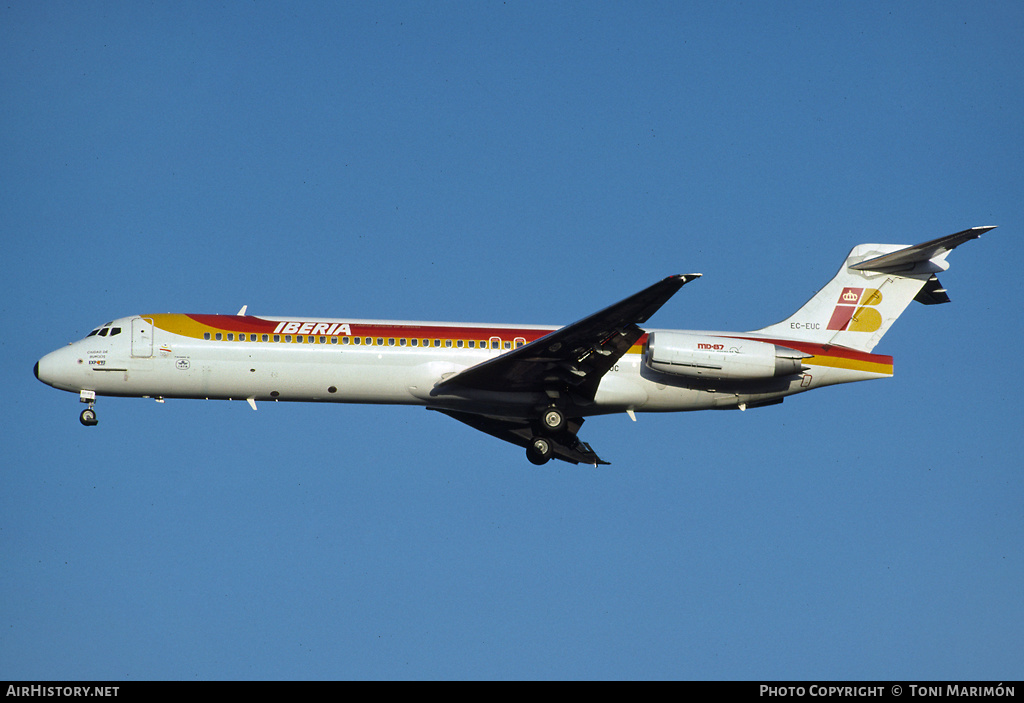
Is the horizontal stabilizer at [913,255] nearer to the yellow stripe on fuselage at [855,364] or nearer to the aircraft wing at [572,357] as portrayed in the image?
the yellow stripe on fuselage at [855,364]

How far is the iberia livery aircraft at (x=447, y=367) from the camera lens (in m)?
25.0

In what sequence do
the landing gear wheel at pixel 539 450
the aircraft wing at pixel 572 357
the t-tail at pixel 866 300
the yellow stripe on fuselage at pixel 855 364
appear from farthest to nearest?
the t-tail at pixel 866 300
the landing gear wheel at pixel 539 450
the yellow stripe on fuselage at pixel 855 364
the aircraft wing at pixel 572 357

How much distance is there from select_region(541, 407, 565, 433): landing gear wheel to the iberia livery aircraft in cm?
3

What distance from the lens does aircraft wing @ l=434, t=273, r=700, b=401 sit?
23438mm

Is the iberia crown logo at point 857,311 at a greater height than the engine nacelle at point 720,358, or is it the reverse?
the iberia crown logo at point 857,311

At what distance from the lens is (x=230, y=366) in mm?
25703

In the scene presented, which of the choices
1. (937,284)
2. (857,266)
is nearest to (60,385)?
(857,266)

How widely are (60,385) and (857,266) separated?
21.3 metres

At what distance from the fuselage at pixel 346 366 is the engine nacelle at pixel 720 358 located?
19.5 inches

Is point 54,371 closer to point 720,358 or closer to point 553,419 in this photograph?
point 553,419

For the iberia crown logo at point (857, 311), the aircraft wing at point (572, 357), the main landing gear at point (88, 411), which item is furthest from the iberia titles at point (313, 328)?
the iberia crown logo at point (857, 311)

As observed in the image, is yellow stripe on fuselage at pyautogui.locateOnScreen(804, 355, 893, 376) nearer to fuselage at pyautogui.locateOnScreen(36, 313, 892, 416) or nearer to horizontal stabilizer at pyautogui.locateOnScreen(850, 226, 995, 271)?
fuselage at pyautogui.locateOnScreen(36, 313, 892, 416)
